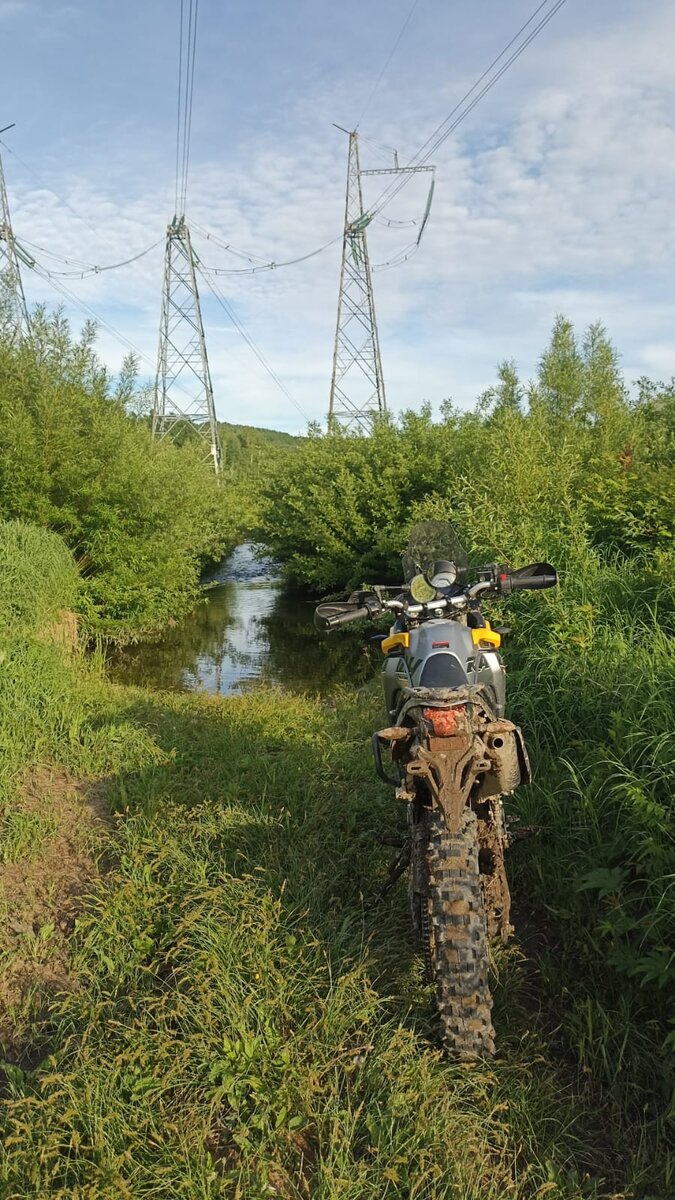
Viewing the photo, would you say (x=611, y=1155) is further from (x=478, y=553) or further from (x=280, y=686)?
(x=280, y=686)

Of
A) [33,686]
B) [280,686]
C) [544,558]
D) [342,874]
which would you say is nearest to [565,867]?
[342,874]

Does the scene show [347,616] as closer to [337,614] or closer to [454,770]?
[337,614]

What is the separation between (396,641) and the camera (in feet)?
8.92

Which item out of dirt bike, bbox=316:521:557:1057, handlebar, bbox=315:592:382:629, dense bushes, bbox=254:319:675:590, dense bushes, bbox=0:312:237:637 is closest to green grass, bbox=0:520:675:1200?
dirt bike, bbox=316:521:557:1057

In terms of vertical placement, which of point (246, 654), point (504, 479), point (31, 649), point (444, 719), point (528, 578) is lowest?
point (246, 654)

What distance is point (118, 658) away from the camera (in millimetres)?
9797

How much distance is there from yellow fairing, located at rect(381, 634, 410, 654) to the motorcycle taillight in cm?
50

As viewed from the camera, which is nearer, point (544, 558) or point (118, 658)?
point (544, 558)

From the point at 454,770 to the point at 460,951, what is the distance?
48cm

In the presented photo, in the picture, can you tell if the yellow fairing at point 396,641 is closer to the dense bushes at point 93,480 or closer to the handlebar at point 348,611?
the handlebar at point 348,611

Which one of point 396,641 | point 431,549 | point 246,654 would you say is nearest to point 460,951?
point 396,641

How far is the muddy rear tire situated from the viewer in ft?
6.46

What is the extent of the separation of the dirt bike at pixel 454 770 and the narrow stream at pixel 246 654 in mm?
5576

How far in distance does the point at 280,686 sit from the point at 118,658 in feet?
8.91
